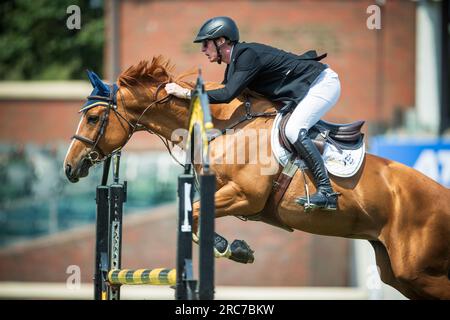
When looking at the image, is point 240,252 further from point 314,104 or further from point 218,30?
point 218,30

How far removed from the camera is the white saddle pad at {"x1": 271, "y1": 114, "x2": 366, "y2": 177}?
6.96m

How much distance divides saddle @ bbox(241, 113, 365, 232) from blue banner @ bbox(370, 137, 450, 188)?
6.22m

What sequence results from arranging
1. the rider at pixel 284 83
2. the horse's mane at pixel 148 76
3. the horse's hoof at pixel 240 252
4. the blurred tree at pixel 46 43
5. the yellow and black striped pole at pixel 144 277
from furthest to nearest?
the blurred tree at pixel 46 43 → the horse's mane at pixel 148 76 → the horse's hoof at pixel 240 252 → the rider at pixel 284 83 → the yellow and black striped pole at pixel 144 277

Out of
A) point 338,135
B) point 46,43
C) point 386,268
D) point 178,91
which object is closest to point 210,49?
point 178,91

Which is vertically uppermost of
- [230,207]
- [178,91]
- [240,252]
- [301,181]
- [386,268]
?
[178,91]

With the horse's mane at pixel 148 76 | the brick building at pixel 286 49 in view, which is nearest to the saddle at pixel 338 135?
the horse's mane at pixel 148 76

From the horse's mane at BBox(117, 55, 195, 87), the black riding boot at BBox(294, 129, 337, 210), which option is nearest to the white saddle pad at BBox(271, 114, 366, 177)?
the black riding boot at BBox(294, 129, 337, 210)

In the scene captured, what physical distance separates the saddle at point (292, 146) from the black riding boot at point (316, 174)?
15cm

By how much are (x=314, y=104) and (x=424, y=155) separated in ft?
22.1

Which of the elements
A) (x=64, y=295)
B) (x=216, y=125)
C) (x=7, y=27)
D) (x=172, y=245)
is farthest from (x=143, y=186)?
(x=216, y=125)

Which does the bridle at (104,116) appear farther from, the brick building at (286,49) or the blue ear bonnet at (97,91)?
the brick building at (286,49)

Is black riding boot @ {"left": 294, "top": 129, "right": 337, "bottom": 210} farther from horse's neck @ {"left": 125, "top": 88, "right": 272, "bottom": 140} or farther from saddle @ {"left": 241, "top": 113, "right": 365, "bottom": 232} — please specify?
horse's neck @ {"left": 125, "top": 88, "right": 272, "bottom": 140}

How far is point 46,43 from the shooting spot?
22.8 meters

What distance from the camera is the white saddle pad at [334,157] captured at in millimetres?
6961
